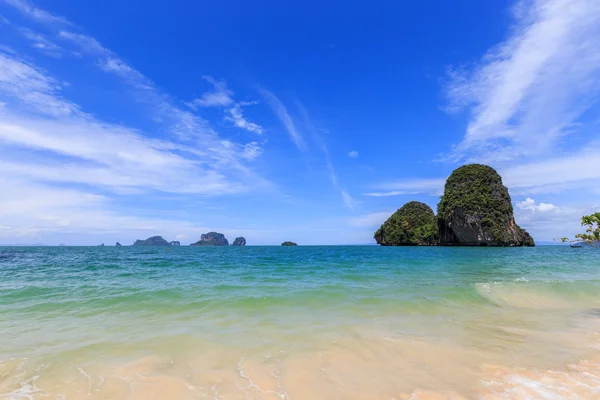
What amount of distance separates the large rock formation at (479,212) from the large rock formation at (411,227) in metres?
19.4

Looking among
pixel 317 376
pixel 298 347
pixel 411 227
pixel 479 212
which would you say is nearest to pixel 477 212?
pixel 479 212

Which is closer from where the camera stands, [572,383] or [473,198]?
[572,383]

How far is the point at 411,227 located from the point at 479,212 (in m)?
41.3

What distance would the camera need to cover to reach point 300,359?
5.53 meters

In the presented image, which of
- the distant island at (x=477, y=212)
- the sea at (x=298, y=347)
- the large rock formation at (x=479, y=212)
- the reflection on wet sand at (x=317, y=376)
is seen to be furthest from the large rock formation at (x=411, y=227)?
the reflection on wet sand at (x=317, y=376)

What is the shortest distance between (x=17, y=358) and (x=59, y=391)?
81.4 inches

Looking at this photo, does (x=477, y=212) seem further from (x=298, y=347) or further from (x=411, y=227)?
(x=298, y=347)

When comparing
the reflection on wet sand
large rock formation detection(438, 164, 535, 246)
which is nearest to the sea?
the reflection on wet sand

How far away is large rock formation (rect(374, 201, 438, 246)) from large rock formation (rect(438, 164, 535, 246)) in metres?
19.4

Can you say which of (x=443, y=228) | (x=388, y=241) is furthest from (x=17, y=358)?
(x=388, y=241)

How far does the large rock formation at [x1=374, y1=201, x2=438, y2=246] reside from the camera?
389 feet

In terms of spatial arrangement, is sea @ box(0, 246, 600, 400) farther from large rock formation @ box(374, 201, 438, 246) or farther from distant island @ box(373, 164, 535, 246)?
large rock formation @ box(374, 201, 438, 246)

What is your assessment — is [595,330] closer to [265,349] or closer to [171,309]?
[265,349]

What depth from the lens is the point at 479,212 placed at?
87938 mm
